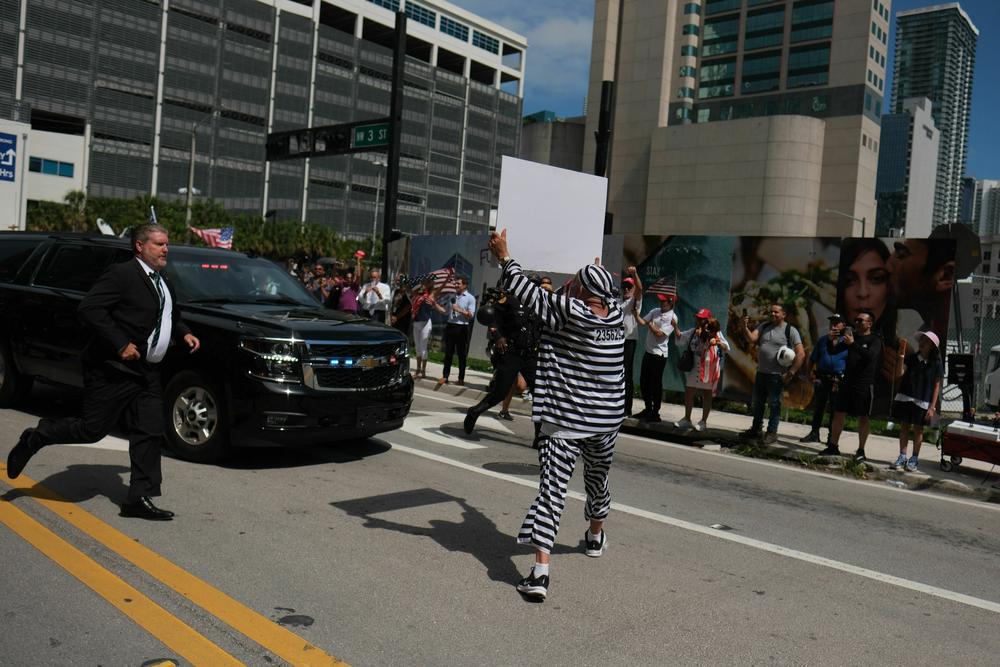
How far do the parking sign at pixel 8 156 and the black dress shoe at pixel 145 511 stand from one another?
25.9 meters

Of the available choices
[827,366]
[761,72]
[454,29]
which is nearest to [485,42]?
[454,29]

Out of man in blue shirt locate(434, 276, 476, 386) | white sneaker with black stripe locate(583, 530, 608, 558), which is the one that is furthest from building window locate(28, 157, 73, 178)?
white sneaker with black stripe locate(583, 530, 608, 558)

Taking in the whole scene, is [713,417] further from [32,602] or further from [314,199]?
[314,199]

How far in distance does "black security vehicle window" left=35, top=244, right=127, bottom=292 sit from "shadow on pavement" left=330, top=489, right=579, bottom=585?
3525 millimetres

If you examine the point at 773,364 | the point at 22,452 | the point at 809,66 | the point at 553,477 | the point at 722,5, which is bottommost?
the point at 22,452

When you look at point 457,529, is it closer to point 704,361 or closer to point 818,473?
point 818,473

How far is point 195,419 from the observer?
22.6 feet

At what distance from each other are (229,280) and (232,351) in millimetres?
1430

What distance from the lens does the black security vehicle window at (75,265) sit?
7754 mm

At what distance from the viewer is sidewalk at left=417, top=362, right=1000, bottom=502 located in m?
8.68

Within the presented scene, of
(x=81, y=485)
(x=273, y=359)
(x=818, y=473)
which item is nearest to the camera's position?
(x=81, y=485)

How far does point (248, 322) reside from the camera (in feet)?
22.2

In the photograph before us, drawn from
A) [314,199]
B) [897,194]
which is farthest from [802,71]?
[897,194]

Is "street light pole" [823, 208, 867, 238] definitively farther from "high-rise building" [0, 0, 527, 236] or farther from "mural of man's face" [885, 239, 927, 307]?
"mural of man's face" [885, 239, 927, 307]
